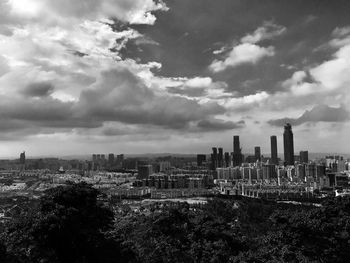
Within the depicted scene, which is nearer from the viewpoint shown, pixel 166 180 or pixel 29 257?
pixel 29 257

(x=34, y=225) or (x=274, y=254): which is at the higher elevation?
(x=34, y=225)

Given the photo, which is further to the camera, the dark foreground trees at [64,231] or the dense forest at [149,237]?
the dense forest at [149,237]

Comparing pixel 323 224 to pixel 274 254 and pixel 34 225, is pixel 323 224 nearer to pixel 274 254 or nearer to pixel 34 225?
pixel 274 254

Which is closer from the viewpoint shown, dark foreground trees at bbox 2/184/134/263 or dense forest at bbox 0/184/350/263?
dark foreground trees at bbox 2/184/134/263

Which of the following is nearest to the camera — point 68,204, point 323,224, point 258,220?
point 68,204

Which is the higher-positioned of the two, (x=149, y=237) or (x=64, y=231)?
(x=64, y=231)

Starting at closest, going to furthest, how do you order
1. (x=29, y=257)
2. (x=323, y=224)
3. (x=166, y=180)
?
(x=29, y=257) → (x=323, y=224) → (x=166, y=180)

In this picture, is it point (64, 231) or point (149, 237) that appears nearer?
point (64, 231)

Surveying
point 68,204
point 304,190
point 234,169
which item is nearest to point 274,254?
point 68,204
